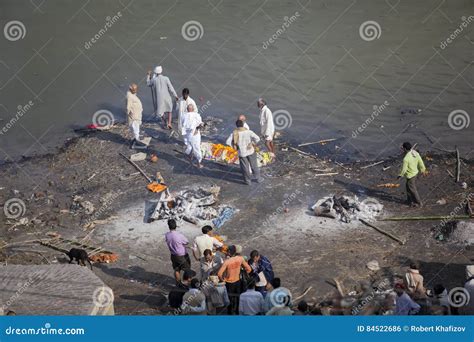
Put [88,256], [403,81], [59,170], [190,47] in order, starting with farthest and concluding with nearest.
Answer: [190,47] → [403,81] → [59,170] → [88,256]

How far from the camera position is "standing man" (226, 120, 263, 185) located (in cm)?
1605

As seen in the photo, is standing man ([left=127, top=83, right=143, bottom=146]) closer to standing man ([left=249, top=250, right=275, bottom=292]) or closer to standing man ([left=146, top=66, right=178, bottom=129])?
standing man ([left=146, top=66, right=178, bottom=129])

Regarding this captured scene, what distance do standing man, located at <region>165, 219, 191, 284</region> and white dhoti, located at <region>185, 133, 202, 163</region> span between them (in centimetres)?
464

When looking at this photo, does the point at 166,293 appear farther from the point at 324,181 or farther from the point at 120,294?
the point at 324,181

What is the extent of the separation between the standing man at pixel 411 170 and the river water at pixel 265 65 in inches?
112

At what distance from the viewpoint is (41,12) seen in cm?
3166

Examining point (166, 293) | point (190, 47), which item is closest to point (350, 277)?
point (166, 293)

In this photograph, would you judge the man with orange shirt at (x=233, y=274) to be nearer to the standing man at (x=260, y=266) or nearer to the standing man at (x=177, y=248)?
the standing man at (x=260, y=266)

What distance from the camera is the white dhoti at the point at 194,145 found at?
1718 centimetres

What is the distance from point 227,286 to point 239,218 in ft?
12.4

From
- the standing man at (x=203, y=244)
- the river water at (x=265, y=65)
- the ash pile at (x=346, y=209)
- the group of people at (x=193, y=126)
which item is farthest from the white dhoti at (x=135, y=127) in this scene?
the standing man at (x=203, y=244)

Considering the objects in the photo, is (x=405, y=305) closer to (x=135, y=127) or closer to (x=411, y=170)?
(x=411, y=170)

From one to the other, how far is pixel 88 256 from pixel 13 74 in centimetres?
1337

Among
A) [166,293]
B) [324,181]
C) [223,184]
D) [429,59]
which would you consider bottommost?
[166,293]
